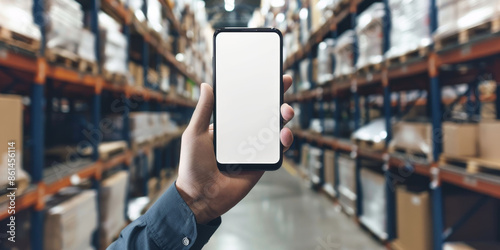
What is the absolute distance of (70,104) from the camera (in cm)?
412

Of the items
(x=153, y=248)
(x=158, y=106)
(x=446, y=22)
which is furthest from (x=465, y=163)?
(x=158, y=106)

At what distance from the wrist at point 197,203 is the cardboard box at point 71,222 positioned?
139 cm

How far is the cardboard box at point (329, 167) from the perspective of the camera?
450 cm

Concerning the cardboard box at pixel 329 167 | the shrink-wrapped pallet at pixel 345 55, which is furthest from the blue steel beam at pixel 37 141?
the cardboard box at pixel 329 167

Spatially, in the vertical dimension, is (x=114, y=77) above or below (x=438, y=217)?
above

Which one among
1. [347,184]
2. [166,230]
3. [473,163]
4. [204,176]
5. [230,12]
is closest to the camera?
[166,230]

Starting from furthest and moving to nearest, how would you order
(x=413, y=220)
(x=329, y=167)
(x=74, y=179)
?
1. (x=329, y=167)
2. (x=413, y=220)
3. (x=74, y=179)

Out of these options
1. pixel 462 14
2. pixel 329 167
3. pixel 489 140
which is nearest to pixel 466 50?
pixel 462 14

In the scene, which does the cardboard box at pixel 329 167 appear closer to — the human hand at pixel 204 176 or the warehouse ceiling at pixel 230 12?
the human hand at pixel 204 176

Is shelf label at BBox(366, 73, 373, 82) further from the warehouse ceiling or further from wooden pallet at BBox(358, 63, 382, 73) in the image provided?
the warehouse ceiling

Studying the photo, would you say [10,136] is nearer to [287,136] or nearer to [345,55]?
[287,136]

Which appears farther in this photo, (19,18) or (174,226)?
(19,18)

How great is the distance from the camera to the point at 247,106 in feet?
3.15

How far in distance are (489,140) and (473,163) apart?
0.68 ft
